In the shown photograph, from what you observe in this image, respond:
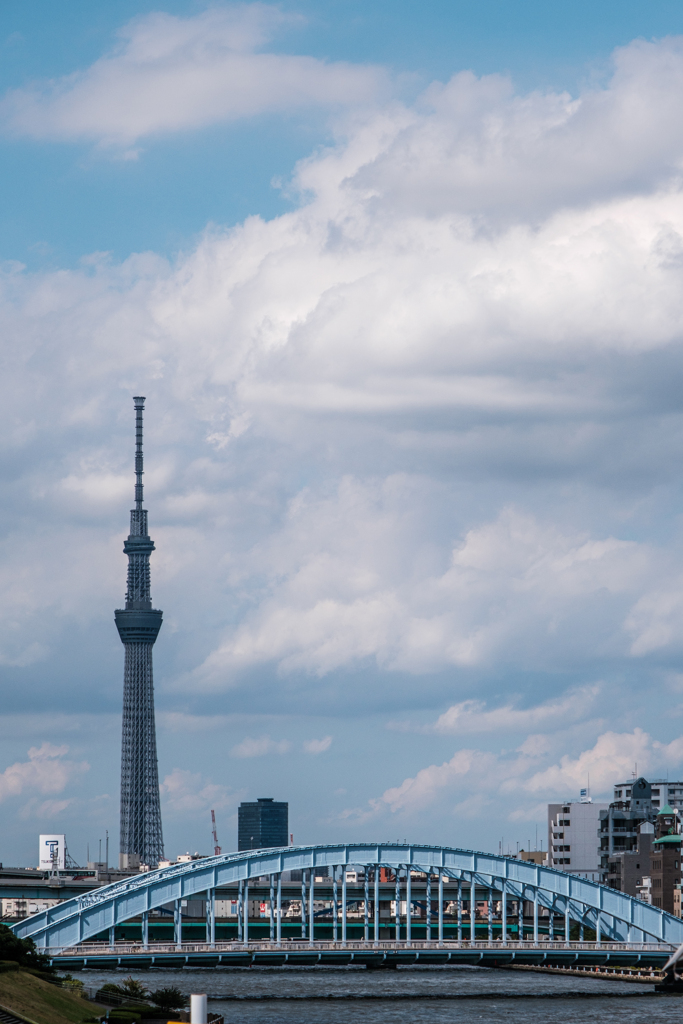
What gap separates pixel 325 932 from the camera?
620 ft

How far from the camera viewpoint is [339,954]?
131 metres

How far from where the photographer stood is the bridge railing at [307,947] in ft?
423

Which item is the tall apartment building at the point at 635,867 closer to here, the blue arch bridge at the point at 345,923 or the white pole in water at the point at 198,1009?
the blue arch bridge at the point at 345,923

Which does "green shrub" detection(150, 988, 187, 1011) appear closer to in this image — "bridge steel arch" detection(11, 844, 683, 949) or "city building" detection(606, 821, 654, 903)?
"bridge steel arch" detection(11, 844, 683, 949)

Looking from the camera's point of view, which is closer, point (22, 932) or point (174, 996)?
point (174, 996)

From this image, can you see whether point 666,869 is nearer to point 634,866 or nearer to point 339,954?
point 634,866

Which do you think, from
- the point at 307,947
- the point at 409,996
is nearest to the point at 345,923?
the point at 307,947

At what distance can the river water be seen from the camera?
10112cm

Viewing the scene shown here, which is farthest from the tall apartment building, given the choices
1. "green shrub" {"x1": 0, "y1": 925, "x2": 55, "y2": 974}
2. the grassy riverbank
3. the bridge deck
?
the grassy riverbank

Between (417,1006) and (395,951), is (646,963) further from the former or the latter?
(417,1006)

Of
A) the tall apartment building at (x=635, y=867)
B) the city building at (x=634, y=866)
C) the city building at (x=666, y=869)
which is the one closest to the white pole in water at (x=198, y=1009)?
the city building at (x=666, y=869)

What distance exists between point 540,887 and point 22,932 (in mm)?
44319

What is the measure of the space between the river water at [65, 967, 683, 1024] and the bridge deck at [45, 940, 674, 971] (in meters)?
1.83

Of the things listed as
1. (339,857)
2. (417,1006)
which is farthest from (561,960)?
(417,1006)
